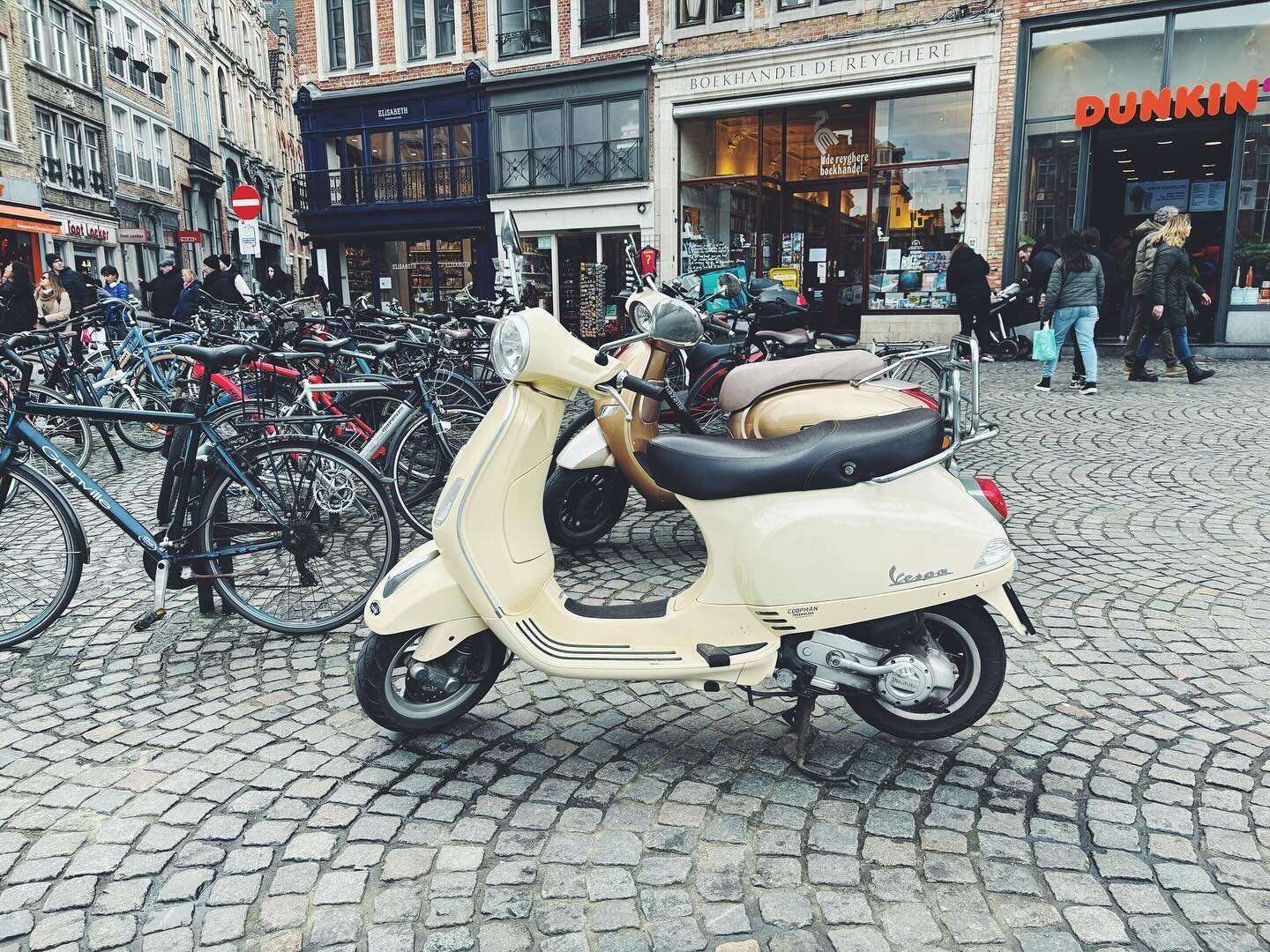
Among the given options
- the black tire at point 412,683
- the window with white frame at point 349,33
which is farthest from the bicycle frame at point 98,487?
the window with white frame at point 349,33

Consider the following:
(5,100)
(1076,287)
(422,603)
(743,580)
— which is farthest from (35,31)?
(743,580)

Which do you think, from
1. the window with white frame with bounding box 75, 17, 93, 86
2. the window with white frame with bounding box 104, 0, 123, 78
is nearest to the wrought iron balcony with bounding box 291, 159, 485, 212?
the window with white frame with bounding box 75, 17, 93, 86

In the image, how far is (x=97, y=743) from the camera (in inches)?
126

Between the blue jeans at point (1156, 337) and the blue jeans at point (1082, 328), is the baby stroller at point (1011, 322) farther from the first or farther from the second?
the blue jeans at point (1082, 328)

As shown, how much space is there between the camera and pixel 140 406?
8.45m

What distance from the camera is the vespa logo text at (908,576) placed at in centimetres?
274

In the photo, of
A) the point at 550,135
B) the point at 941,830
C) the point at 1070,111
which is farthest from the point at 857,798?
the point at 550,135

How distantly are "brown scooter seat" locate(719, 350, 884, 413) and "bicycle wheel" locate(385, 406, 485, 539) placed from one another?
5.55ft

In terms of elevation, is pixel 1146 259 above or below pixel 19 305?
above

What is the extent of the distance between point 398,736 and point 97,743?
103cm

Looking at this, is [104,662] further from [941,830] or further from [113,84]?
[113,84]

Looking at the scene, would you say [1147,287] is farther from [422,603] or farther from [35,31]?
[35,31]

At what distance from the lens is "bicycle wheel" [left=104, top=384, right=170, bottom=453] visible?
8.41 m

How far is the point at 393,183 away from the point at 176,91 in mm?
23532
